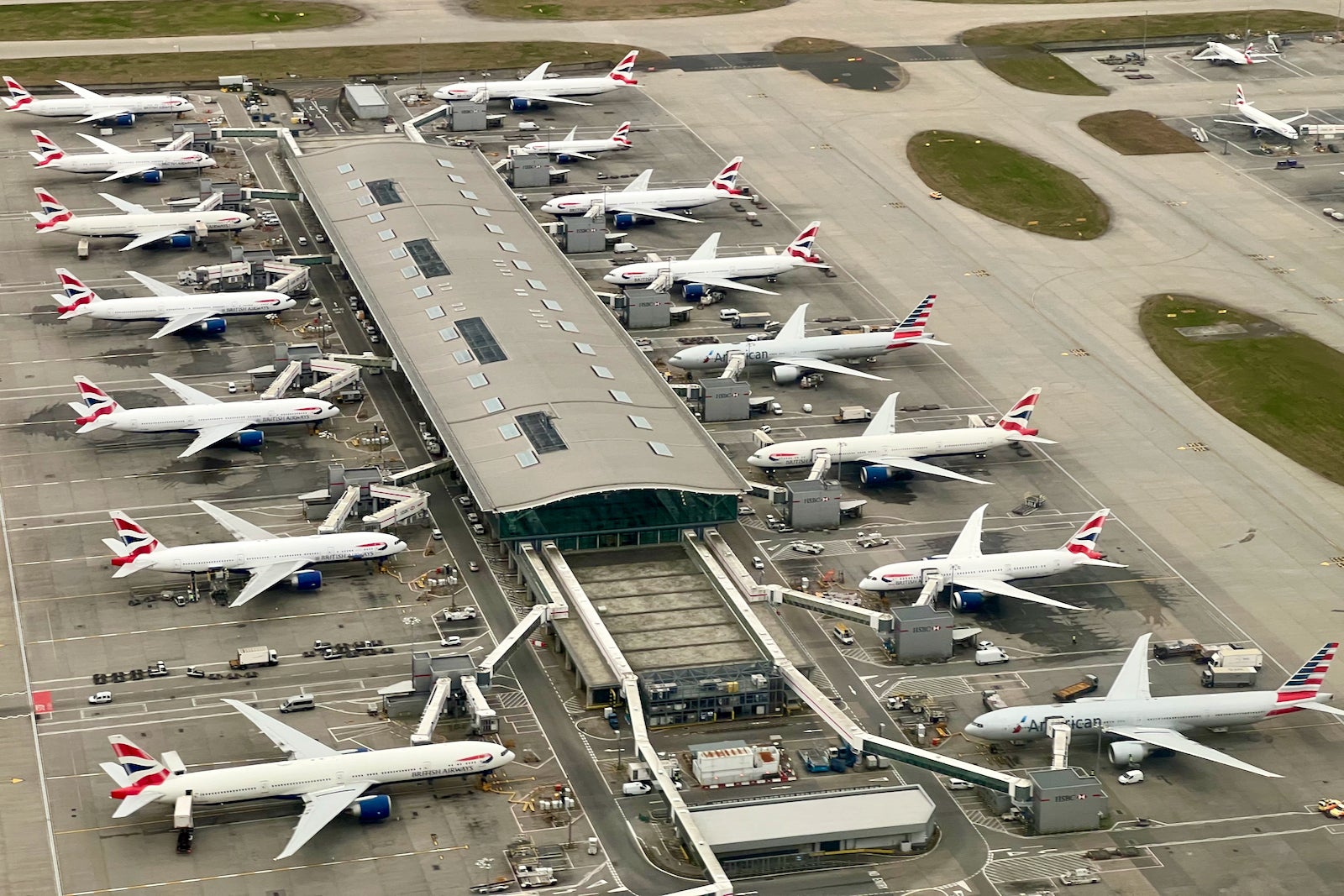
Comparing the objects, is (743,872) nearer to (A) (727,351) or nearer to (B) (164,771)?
(B) (164,771)

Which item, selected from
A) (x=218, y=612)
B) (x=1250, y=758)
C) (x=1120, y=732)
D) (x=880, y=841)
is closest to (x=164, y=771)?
(x=218, y=612)

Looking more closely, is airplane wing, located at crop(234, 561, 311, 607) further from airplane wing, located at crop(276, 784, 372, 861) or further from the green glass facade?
airplane wing, located at crop(276, 784, 372, 861)

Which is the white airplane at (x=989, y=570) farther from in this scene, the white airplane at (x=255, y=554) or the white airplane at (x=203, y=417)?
the white airplane at (x=203, y=417)

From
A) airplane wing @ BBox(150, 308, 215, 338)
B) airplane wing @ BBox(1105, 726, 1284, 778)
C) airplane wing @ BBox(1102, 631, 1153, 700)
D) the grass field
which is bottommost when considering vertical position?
the grass field

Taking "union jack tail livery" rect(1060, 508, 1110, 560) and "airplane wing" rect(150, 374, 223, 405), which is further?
"airplane wing" rect(150, 374, 223, 405)

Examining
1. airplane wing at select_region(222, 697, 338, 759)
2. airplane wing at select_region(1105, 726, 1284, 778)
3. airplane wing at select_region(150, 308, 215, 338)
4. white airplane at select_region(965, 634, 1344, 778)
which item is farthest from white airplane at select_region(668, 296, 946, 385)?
airplane wing at select_region(222, 697, 338, 759)

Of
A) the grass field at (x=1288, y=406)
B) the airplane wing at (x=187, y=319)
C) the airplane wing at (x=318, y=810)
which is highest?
the airplane wing at (x=318, y=810)

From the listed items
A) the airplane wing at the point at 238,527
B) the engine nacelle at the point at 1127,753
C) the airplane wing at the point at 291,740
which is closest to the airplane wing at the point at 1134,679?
the engine nacelle at the point at 1127,753
